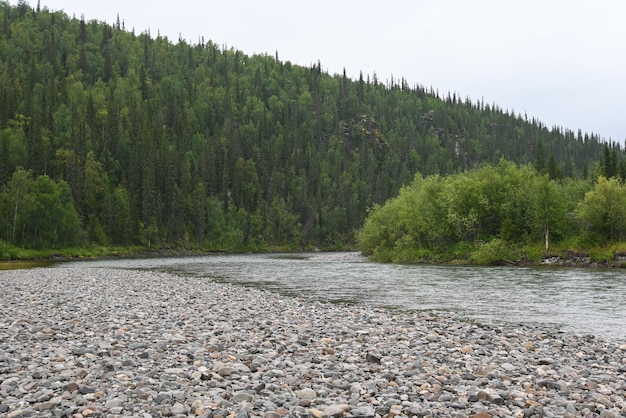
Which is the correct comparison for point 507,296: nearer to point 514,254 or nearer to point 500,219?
point 514,254

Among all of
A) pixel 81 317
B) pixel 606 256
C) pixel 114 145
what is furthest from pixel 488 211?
pixel 114 145

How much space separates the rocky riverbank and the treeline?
174 ft

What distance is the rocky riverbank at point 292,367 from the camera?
31.3 ft

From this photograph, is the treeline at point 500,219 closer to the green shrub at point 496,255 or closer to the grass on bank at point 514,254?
the green shrub at point 496,255

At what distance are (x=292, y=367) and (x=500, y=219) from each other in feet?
236

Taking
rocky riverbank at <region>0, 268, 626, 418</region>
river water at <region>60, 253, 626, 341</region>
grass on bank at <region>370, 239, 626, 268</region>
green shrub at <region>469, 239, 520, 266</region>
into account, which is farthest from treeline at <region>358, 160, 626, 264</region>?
rocky riverbank at <region>0, 268, 626, 418</region>

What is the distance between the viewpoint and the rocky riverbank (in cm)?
953

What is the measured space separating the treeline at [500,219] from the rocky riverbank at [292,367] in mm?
52946

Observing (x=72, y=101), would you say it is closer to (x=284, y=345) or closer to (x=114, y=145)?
(x=114, y=145)

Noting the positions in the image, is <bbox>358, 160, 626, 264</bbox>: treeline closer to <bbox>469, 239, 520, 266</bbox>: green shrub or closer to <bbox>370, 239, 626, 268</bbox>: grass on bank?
<bbox>469, 239, 520, 266</bbox>: green shrub

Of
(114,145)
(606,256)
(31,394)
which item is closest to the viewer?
(31,394)

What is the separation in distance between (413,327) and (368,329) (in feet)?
6.20

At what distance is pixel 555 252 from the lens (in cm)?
6669

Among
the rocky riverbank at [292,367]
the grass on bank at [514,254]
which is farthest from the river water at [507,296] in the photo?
the grass on bank at [514,254]
